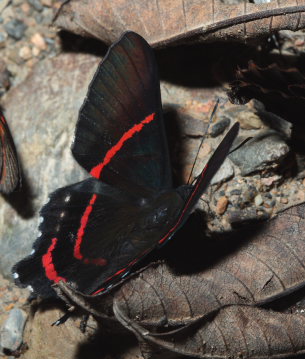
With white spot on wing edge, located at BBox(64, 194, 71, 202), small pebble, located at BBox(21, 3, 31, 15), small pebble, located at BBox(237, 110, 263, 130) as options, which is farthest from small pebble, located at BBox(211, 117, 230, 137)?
small pebble, located at BBox(21, 3, 31, 15)

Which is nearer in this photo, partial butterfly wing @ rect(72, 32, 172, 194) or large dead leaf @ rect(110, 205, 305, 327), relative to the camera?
large dead leaf @ rect(110, 205, 305, 327)

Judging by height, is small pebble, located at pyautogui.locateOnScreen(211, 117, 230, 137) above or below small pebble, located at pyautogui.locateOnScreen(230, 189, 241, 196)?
above

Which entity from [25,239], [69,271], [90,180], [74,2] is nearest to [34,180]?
[25,239]

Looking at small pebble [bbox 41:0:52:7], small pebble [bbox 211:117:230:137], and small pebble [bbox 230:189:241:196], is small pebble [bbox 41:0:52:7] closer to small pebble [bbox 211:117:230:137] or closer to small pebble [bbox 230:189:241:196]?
small pebble [bbox 211:117:230:137]

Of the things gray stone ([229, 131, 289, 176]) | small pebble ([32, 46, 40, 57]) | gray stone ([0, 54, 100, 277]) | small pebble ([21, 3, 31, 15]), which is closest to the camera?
gray stone ([229, 131, 289, 176])

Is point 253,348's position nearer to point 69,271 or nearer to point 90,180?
point 69,271

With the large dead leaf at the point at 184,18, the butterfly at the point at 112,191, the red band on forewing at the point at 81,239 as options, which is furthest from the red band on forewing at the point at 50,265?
the large dead leaf at the point at 184,18

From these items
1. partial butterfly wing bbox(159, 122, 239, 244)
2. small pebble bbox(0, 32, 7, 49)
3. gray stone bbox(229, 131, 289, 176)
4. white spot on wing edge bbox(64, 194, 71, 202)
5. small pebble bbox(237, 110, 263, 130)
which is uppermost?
small pebble bbox(0, 32, 7, 49)

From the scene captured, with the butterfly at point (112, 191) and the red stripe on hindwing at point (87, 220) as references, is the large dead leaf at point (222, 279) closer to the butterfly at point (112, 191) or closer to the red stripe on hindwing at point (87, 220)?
the butterfly at point (112, 191)

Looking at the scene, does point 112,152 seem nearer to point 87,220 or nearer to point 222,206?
point 87,220
